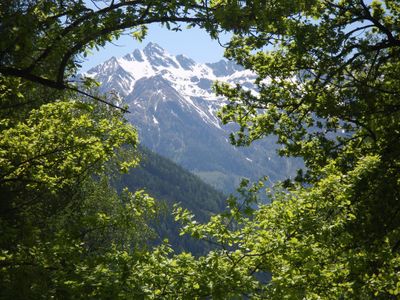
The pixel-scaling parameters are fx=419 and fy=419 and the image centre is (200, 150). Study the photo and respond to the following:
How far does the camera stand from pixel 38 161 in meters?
15.1

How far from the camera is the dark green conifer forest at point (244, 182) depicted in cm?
884

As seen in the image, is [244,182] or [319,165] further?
[319,165]

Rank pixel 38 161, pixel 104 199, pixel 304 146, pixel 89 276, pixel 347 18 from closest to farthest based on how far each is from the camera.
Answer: pixel 89 276 < pixel 38 161 < pixel 347 18 < pixel 304 146 < pixel 104 199

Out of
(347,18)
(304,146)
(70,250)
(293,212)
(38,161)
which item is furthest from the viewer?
(304,146)

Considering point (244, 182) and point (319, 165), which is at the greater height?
point (319, 165)

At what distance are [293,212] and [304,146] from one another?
7.89 metres

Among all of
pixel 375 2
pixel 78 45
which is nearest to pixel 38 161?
pixel 78 45

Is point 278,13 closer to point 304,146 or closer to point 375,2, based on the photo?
point 375,2

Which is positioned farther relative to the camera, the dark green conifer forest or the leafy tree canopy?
the leafy tree canopy

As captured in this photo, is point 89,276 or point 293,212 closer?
point 89,276

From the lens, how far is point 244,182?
11586 millimetres

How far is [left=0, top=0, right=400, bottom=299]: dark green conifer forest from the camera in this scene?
29.0ft

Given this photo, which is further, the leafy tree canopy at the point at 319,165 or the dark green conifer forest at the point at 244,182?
the leafy tree canopy at the point at 319,165

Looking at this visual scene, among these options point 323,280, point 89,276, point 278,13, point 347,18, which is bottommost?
point 89,276
